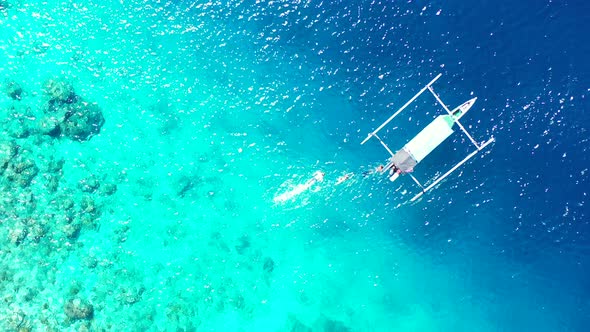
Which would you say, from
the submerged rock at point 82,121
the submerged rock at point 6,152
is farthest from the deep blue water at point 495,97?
the submerged rock at point 6,152

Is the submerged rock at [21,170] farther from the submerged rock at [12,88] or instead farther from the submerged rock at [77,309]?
the submerged rock at [77,309]

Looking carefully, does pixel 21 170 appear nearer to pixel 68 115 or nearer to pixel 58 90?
pixel 68 115

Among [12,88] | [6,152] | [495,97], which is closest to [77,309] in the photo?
[6,152]

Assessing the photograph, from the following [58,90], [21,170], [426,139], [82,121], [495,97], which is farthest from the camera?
[82,121]

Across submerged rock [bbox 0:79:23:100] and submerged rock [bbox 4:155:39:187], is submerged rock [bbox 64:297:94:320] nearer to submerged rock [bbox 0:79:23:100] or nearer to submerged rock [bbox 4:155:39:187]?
submerged rock [bbox 4:155:39:187]

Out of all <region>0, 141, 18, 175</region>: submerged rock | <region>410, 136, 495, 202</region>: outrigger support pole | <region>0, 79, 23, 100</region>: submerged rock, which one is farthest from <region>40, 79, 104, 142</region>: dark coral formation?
<region>410, 136, 495, 202</region>: outrigger support pole

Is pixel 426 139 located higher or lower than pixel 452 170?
higher

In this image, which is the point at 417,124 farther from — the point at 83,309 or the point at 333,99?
the point at 83,309

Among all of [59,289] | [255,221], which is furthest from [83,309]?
[255,221]
